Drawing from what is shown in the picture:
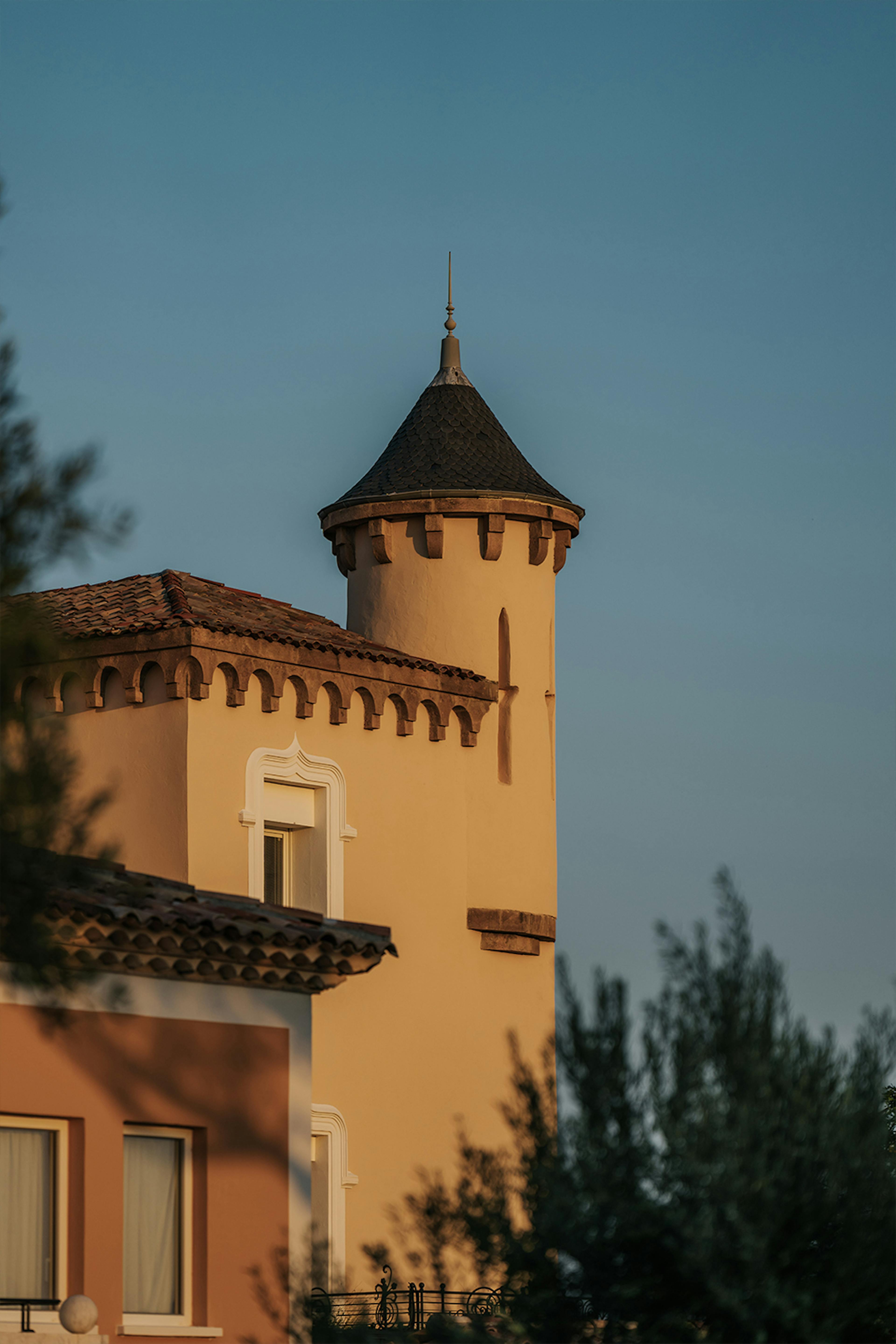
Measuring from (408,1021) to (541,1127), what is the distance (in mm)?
10930

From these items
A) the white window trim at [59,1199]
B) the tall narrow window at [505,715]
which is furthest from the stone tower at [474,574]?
the white window trim at [59,1199]

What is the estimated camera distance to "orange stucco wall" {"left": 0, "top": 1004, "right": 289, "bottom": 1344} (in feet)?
42.5

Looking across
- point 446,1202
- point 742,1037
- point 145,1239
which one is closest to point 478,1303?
point 446,1202

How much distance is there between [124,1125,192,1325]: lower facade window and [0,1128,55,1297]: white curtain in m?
0.59

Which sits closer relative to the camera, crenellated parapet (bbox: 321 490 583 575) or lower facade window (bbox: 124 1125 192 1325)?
lower facade window (bbox: 124 1125 192 1325)

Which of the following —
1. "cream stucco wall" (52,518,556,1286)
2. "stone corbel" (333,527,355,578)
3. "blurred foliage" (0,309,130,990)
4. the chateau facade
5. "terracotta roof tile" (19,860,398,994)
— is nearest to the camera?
"blurred foliage" (0,309,130,990)

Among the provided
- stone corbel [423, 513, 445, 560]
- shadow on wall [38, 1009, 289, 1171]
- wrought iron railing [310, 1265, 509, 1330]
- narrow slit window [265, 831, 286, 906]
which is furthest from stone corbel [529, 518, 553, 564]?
shadow on wall [38, 1009, 289, 1171]

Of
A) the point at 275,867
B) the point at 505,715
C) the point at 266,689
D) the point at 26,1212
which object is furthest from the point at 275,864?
the point at 26,1212

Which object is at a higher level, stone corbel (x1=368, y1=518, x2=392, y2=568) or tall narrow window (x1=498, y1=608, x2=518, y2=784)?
stone corbel (x1=368, y1=518, x2=392, y2=568)

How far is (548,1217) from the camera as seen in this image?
982 centimetres

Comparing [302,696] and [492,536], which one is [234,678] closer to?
[302,696]

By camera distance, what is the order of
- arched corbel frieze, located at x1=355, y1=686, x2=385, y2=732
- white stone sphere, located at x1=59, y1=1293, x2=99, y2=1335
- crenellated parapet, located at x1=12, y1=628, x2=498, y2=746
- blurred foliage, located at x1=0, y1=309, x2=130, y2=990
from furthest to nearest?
arched corbel frieze, located at x1=355, y1=686, x2=385, y2=732 → crenellated parapet, located at x1=12, y1=628, x2=498, y2=746 → white stone sphere, located at x1=59, y1=1293, x2=99, y2=1335 → blurred foliage, located at x1=0, y1=309, x2=130, y2=990

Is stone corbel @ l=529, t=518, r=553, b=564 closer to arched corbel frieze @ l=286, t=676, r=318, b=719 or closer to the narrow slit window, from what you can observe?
arched corbel frieze @ l=286, t=676, r=318, b=719

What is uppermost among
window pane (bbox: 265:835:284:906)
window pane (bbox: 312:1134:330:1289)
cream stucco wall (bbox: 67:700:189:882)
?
cream stucco wall (bbox: 67:700:189:882)
